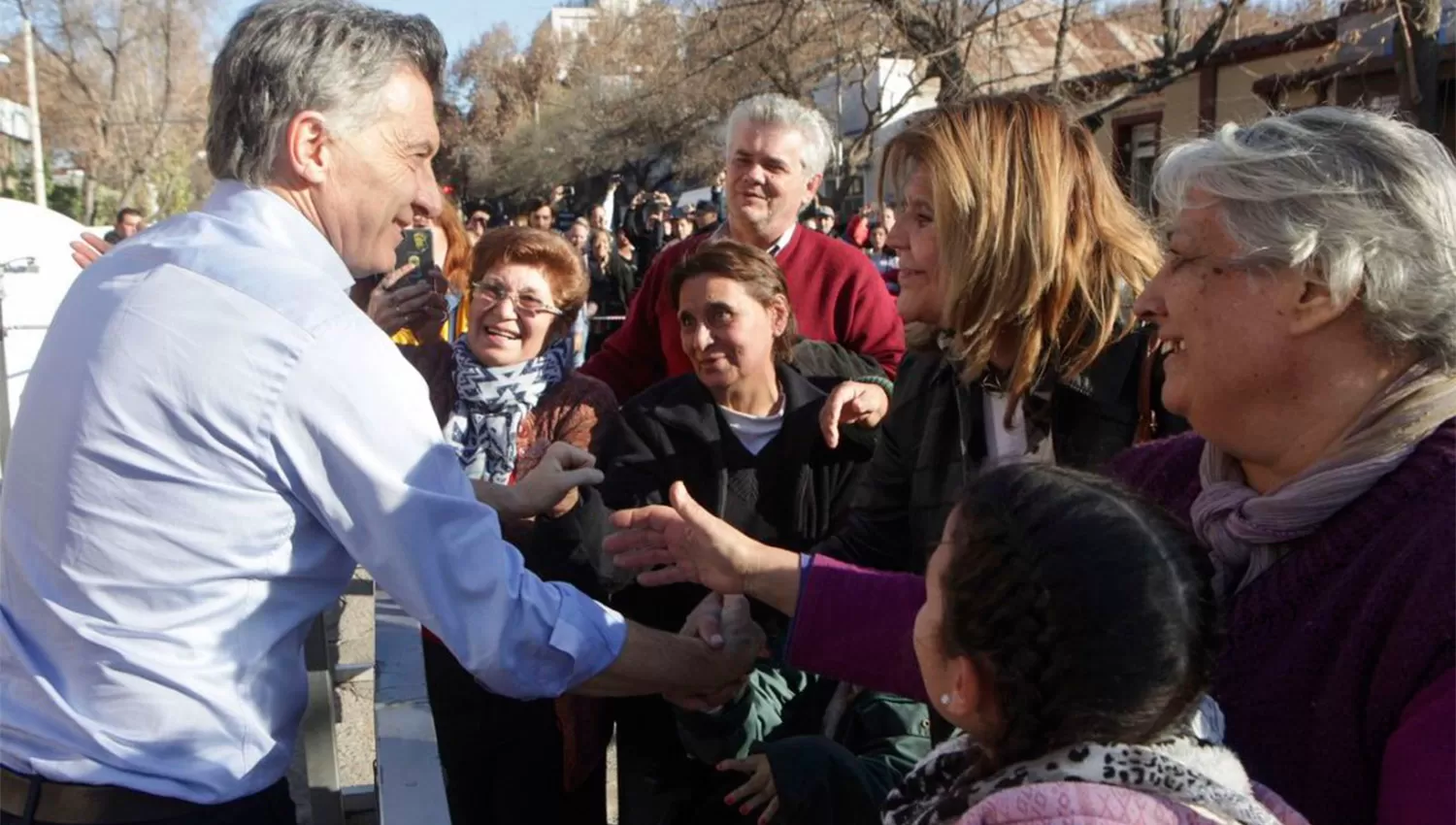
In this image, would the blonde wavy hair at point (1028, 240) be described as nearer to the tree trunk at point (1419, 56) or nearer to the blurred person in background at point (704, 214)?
the tree trunk at point (1419, 56)

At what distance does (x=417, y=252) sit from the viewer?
14.4 ft

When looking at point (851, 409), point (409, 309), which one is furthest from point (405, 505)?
point (409, 309)

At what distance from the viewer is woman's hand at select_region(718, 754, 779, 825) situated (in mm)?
2229

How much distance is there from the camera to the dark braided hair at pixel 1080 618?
1252 mm

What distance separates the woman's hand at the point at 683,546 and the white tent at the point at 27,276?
15.7 ft

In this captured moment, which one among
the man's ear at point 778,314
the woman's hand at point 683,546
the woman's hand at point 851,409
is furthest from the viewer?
the man's ear at point 778,314

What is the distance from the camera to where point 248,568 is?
5.57ft

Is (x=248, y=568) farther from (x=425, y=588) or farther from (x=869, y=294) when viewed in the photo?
(x=869, y=294)

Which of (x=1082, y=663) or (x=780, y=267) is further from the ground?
(x=780, y=267)

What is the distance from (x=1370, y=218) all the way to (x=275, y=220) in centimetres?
150

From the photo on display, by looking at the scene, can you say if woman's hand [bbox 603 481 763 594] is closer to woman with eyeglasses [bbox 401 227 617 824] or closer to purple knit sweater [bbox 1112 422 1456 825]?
woman with eyeglasses [bbox 401 227 617 824]

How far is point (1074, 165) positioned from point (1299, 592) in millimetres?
1194

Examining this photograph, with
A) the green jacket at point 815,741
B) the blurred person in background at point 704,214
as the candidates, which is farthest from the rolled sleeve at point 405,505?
the blurred person in background at point 704,214

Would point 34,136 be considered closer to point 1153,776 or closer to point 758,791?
point 758,791
